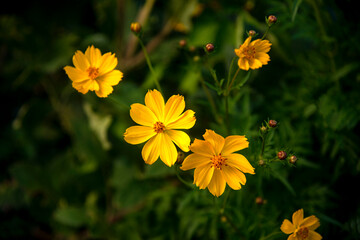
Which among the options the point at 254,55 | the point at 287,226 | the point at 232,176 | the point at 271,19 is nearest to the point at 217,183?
the point at 232,176

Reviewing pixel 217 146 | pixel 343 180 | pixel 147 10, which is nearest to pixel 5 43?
pixel 147 10

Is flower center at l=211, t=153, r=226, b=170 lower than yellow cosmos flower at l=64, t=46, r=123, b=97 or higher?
lower

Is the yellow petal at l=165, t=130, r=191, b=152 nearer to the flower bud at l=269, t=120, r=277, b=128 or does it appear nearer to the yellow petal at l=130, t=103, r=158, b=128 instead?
the yellow petal at l=130, t=103, r=158, b=128

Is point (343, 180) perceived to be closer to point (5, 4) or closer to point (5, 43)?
point (5, 43)

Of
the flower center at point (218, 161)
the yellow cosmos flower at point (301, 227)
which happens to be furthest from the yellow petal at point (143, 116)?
the yellow cosmos flower at point (301, 227)

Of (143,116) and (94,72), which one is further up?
(94,72)

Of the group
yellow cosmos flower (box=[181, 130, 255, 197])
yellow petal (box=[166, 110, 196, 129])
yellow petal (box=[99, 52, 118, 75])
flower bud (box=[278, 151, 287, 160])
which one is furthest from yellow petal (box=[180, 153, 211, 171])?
yellow petal (box=[99, 52, 118, 75])

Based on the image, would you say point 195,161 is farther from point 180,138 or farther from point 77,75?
point 77,75
